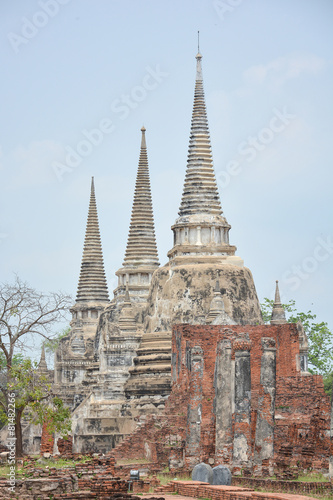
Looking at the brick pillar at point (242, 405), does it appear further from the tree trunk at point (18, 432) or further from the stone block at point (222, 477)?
the tree trunk at point (18, 432)

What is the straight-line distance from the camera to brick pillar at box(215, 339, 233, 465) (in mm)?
30594

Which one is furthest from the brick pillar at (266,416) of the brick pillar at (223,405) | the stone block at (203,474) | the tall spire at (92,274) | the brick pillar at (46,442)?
the tall spire at (92,274)

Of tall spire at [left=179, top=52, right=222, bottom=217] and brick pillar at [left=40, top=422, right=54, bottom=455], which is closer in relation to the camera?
brick pillar at [left=40, top=422, right=54, bottom=455]

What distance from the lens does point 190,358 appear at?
34344mm

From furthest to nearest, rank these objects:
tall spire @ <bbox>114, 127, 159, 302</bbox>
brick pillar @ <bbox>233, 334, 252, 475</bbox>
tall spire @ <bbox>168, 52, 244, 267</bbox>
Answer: tall spire @ <bbox>114, 127, 159, 302</bbox>
tall spire @ <bbox>168, 52, 244, 267</bbox>
brick pillar @ <bbox>233, 334, 252, 475</bbox>

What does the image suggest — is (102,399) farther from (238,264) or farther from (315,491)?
(315,491)

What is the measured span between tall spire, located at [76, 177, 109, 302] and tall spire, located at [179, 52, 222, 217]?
48.5 feet

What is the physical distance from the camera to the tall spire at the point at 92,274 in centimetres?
6250

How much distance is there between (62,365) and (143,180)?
→ 30.2ft

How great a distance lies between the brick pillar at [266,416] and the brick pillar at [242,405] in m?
0.25

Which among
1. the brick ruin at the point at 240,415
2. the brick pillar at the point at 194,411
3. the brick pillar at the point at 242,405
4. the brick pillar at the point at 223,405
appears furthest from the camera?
the brick pillar at the point at 194,411

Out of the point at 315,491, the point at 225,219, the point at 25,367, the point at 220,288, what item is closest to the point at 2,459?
the point at 25,367

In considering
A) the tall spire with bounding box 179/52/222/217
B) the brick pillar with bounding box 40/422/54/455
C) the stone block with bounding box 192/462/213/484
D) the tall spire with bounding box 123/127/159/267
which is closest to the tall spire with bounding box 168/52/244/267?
the tall spire with bounding box 179/52/222/217

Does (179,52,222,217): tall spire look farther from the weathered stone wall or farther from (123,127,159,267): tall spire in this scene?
(123,127,159,267): tall spire
